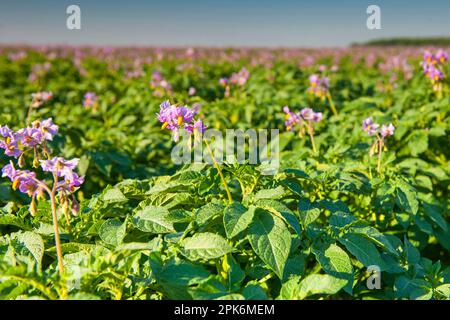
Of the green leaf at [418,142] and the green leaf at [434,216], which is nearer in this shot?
the green leaf at [434,216]

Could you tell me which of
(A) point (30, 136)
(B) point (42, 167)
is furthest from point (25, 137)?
(B) point (42, 167)

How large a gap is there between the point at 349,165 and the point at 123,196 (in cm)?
111

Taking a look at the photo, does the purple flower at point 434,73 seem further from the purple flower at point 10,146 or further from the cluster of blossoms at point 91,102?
the purple flower at point 10,146

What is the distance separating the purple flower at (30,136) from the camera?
1.72 metres

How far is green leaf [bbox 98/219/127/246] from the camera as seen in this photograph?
174cm

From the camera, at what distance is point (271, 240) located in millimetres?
1674

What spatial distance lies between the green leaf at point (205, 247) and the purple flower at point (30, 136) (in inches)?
24.2

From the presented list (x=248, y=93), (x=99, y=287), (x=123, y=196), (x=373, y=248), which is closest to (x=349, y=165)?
(x=373, y=248)

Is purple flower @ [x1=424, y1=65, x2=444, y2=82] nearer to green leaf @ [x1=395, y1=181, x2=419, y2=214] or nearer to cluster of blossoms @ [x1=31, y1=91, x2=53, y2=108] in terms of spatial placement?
green leaf @ [x1=395, y1=181, x2=419, y2=214]

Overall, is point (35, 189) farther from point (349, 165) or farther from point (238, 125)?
point (238, 125)

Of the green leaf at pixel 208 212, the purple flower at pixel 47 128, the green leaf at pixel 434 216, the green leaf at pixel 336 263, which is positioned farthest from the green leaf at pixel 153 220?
the green leaf at pixel 434 216

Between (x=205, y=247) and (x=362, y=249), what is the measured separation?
0.57 m

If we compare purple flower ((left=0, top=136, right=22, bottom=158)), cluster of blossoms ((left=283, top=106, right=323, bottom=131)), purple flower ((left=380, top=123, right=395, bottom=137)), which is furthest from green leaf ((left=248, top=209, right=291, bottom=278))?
cluster of blossoms ((left=283, top=106, right=323, bottom=131))

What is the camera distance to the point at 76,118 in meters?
4.40
